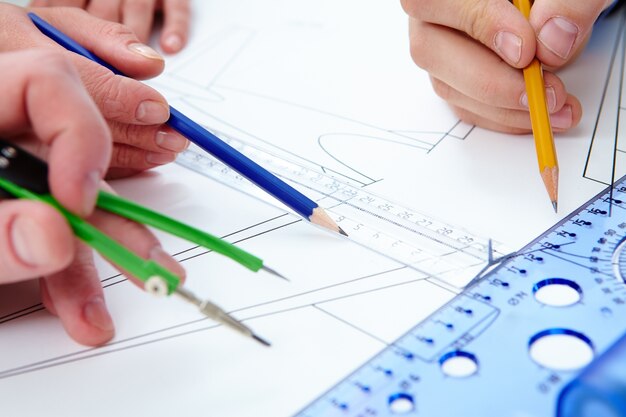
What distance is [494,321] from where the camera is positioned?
60cm

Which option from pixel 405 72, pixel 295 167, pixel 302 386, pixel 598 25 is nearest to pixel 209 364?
pixel 302 386

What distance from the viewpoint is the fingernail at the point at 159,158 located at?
861mm

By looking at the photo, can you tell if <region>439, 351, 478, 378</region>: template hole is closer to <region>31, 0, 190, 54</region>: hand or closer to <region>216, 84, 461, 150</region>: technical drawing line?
<region>216, 84, 461, 150</region>: technical drawing line

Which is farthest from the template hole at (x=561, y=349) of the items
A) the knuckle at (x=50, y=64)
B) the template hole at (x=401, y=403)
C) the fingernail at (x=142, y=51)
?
the fingernail at (x=142, y=51)

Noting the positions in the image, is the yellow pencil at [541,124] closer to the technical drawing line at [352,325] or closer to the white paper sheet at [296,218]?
the white paper sheet at [296,218]

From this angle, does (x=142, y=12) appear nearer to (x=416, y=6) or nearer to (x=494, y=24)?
(x=416, y=6)

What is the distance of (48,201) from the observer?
1.75ft

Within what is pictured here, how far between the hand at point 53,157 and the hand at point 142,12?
68 cm

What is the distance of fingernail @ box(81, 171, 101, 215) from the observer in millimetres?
523

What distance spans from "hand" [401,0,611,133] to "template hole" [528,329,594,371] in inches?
12.7

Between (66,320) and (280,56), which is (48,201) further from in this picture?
(280,56)

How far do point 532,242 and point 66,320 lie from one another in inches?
17.4

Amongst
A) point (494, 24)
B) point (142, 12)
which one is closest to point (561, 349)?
point (494, 24)

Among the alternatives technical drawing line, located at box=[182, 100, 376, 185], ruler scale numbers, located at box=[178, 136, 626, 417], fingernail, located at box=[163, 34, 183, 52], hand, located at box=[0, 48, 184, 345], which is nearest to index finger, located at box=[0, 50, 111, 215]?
hand, located at box=[0, 48, 184, 345]
